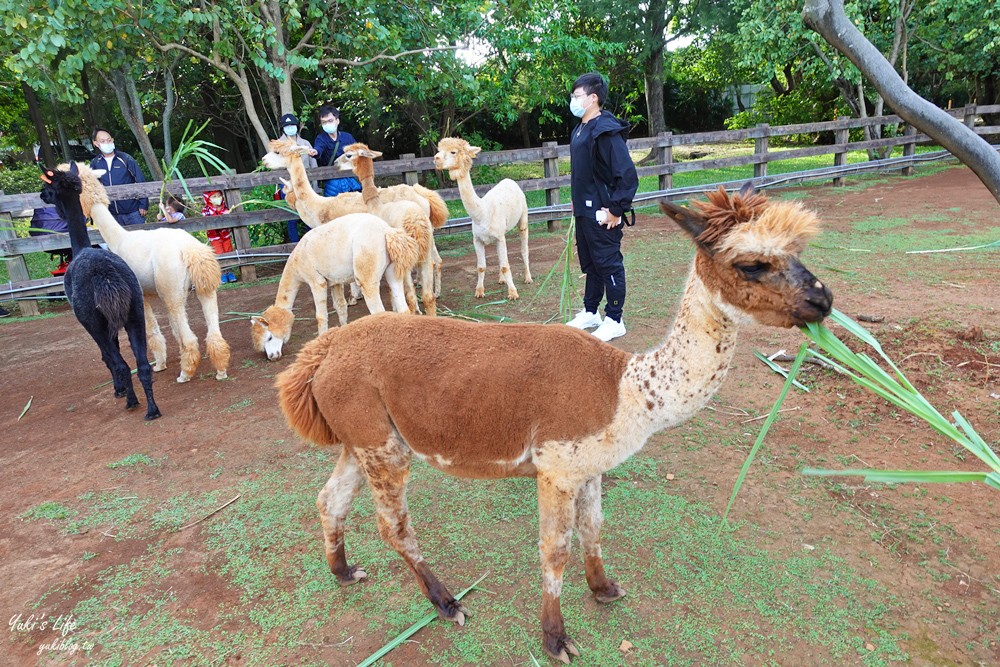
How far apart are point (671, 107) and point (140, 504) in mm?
30028

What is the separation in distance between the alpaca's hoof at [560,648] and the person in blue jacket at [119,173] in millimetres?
8538

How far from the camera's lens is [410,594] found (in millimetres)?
2957

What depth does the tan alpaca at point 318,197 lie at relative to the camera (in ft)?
23.6

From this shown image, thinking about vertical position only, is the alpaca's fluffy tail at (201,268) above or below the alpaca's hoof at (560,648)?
above

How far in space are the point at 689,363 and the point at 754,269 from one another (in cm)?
43

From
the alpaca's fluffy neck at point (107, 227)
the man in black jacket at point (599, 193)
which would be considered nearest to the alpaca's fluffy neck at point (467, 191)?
the man in black jacket at point (599, 193)

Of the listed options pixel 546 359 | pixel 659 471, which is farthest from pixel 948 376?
pixel 546 359

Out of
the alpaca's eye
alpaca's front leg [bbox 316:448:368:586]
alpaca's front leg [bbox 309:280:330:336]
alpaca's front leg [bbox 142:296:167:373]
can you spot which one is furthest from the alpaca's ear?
alpaca's front leg [bbox 142:296:167:373]

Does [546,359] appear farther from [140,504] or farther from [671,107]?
[671,107]

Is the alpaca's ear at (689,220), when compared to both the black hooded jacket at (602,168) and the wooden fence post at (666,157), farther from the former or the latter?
the wooden fence post at (666,157)

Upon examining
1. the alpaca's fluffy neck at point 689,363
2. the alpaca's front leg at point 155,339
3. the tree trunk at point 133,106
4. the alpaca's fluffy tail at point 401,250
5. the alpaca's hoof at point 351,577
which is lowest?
the alpaca's hoof at point 351,577

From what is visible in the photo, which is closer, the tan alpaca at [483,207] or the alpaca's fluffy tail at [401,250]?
the alpaca's fluffy tail at [401,250]

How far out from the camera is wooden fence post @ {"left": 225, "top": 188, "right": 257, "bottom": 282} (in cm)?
962

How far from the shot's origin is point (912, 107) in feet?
8.38
